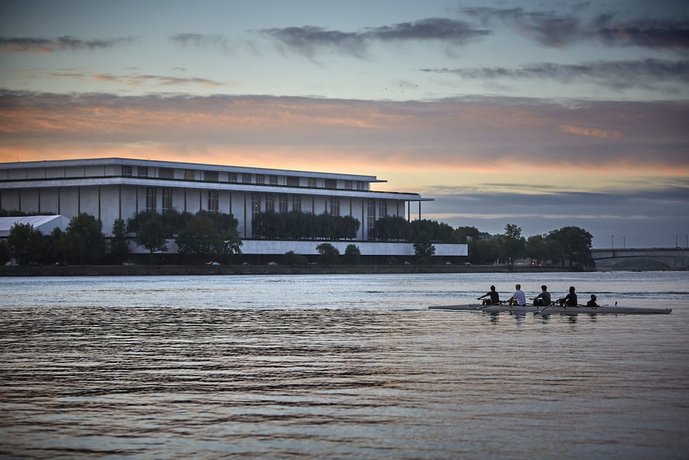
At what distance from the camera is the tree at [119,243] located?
172 m

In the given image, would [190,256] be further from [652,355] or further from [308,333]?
[652,355]

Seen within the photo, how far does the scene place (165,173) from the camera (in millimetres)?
197375

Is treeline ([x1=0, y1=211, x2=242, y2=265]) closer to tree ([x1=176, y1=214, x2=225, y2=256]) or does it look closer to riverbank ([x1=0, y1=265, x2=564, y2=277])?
tree ([x1=176, y1=214, x2=225, y2=256])

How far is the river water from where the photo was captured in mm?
18391

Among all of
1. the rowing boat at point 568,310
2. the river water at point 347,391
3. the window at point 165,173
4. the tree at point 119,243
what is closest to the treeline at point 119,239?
the tree at point 119,243

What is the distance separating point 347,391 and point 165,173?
579ft

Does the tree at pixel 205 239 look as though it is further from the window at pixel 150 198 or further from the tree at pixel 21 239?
the tree at pixel 21 239

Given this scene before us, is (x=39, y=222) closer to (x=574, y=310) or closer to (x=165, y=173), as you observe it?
(x=165, y=173)

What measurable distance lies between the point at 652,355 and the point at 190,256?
153 m

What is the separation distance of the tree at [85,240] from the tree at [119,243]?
7.70 feet

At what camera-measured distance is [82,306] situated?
65.8m

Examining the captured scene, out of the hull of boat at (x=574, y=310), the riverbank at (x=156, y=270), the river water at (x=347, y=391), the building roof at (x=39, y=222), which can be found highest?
the building roof at (x=39, y=222)

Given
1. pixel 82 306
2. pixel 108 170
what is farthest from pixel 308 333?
pixel 108 170

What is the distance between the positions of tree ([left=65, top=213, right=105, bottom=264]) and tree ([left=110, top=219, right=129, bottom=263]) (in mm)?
2346
